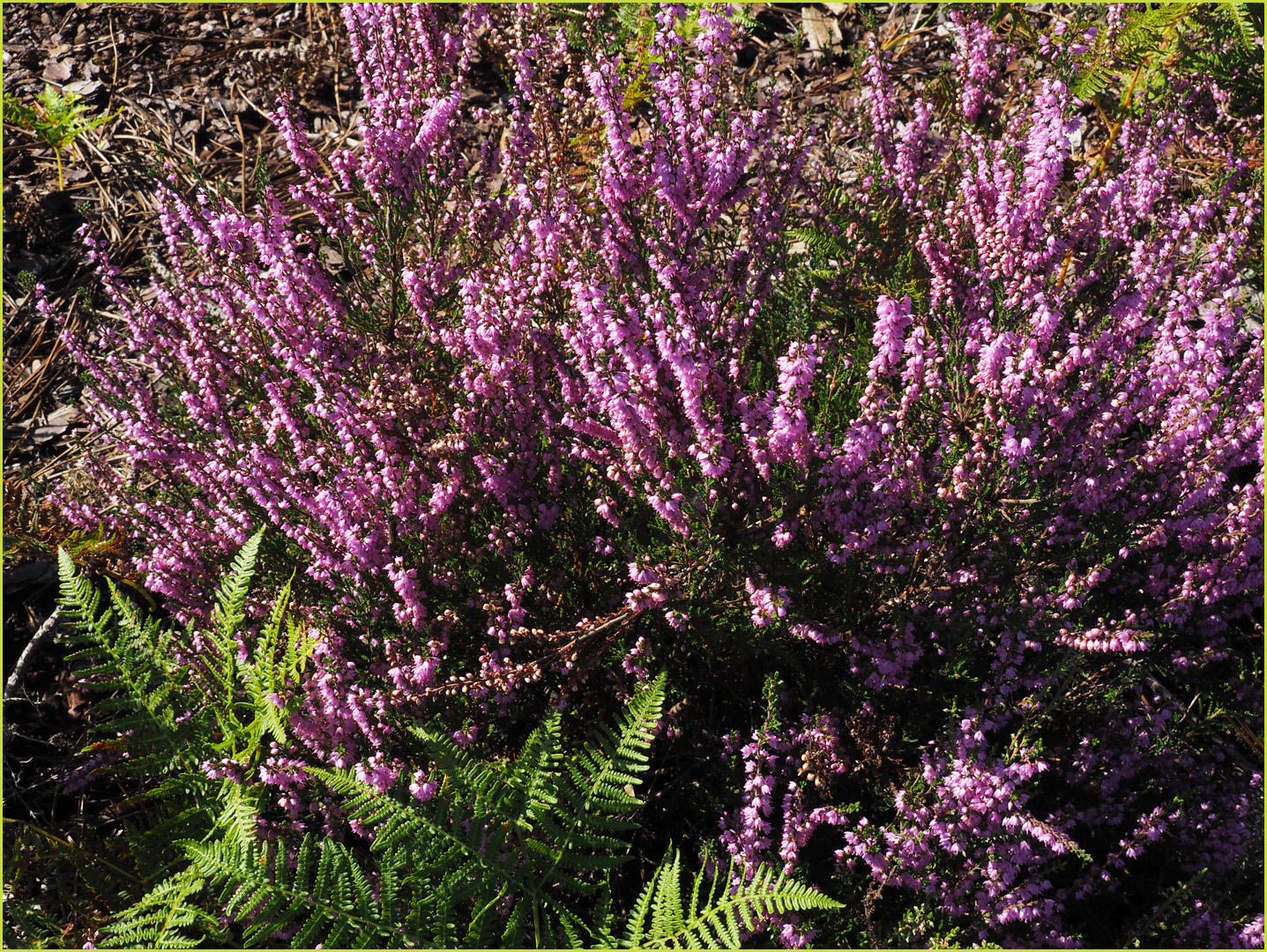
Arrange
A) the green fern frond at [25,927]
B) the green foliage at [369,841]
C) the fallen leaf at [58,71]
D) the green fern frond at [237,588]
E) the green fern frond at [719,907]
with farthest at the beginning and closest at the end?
the fallen leaf at [58,71] → the green fern frond at [237,588] → the green fern frond at [25,927] → the green foliage at [369,841] → the green fern frond at [719,907]

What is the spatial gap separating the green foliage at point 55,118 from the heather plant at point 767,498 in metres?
2.84

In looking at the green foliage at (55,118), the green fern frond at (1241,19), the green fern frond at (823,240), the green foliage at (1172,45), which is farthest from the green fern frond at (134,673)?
the green fern frond at (1241,19)

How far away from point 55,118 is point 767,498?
5.28 metres

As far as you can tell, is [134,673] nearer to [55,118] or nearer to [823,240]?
[823,240]

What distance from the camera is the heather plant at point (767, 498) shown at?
2.87 meters

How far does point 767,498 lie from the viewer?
3160mm

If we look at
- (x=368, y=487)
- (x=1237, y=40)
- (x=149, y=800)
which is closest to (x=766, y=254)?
(x=368, y=487)

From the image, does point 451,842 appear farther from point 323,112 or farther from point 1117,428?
point 323,112

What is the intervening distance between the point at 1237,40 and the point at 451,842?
5.00 metres

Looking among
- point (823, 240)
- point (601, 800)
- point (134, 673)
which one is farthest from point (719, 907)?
point (823, 240)

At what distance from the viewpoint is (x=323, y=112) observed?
21.2 ft

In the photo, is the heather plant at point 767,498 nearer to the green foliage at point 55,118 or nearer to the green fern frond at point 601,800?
the green fern frond at point 601,800

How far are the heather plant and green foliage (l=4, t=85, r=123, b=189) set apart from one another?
112 inches

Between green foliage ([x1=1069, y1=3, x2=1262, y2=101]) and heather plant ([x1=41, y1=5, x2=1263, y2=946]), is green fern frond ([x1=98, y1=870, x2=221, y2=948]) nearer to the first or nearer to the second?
heather plant ([x1=41, y1=5, x2=1263, y2=946])
